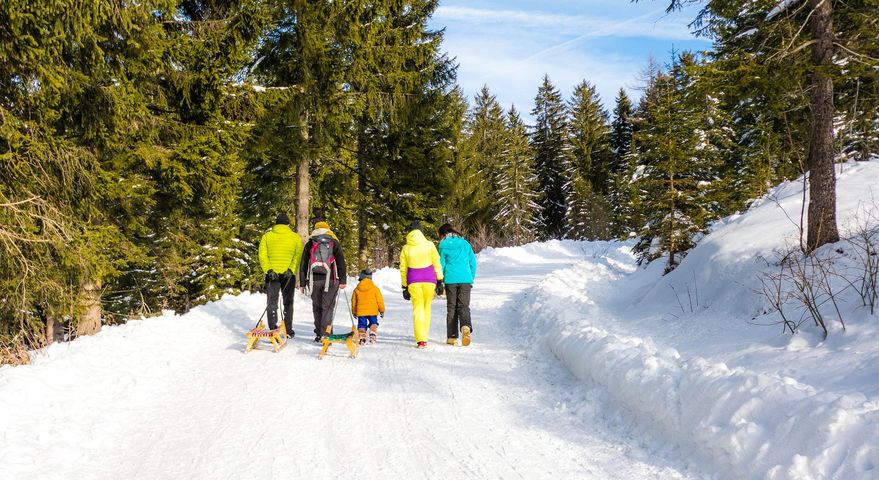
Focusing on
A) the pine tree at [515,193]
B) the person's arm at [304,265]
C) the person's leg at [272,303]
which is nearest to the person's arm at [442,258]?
the person's arm at [304,265]

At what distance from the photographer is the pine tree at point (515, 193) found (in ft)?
153

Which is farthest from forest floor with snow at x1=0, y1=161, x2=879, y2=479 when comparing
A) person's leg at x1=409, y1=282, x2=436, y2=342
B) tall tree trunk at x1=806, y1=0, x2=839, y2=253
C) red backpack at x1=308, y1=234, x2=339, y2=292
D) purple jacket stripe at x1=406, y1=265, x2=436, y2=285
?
red backpack at x1=308, y1=234, x2=339, y2=292

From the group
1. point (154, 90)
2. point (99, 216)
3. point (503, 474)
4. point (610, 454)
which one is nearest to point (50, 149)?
point (99, 216)

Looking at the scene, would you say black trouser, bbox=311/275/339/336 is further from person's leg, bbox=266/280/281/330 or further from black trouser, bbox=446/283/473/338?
black trouser, bbox=446/283/473/338

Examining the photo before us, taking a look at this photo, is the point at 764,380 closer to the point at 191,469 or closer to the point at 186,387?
the point at 191,469

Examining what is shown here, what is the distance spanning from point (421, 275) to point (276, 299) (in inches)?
103

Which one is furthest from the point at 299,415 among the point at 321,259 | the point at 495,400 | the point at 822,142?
the point at 822,142

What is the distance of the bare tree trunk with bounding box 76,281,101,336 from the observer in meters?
10.8

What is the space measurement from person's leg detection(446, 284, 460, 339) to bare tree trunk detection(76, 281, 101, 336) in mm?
7715

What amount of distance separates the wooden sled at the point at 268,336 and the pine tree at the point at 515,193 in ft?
126

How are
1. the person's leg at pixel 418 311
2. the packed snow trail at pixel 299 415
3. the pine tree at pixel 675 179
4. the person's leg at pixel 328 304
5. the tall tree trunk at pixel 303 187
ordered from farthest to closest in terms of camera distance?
the pine tree at pixel 675 179 < the tall tree trunk at pixel 303 187 < the person's leg at pixel 328 304 < the person's leg at pixel 418 311 < the packed snow trail at pixel 299 415

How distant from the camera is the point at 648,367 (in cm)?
539

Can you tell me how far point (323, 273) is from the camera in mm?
8711

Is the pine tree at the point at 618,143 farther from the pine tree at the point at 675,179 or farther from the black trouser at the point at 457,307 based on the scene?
the black trouser at the point at 457,307
